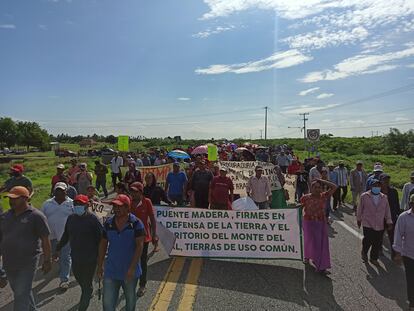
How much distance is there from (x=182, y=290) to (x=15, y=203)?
8.64 feet

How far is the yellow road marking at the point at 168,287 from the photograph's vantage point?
5059 mm

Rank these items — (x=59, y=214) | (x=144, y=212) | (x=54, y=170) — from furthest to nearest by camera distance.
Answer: (x=54, y=170) → (x=59, y=214) → (x=144, y=212)

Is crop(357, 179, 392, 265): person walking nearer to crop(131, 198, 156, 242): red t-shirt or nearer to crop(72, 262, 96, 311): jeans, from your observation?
crop(131, 198, 156, 242): red t-shirt

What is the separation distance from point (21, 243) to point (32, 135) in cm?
9715

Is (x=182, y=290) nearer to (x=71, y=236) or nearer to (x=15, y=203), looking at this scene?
(x=71, y=236)

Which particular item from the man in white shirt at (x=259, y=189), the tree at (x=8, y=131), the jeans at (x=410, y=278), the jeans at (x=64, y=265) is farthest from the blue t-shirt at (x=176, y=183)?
the tree at (x=8, y=131)

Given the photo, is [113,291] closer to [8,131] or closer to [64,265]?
[64,265]

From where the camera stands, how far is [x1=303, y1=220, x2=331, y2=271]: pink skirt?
6.36 meters

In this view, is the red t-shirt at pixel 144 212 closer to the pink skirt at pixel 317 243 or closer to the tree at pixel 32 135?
the pink skirt at pixel 317 243

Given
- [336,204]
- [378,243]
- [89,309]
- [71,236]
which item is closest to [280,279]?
[378,243]

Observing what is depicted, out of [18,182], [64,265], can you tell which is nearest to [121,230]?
[64,265]

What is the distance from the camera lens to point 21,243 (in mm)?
4402

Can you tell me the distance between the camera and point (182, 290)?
221 inches

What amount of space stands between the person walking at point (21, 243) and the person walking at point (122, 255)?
2.85 ft
